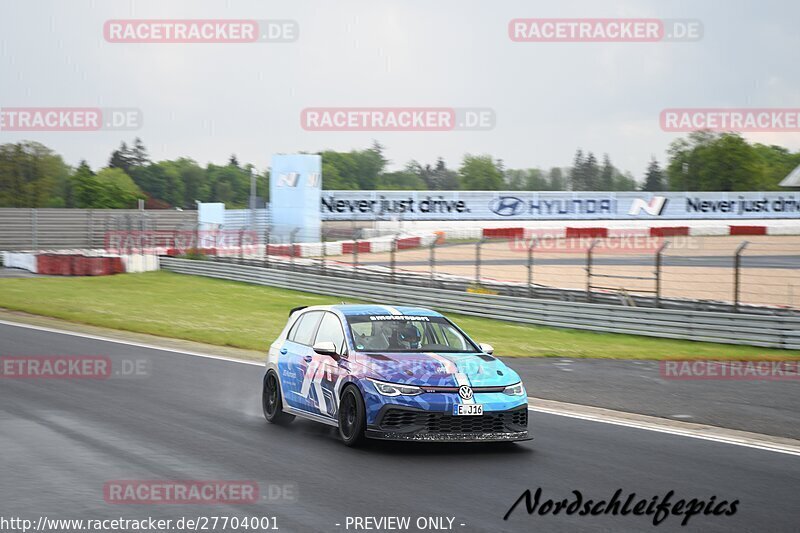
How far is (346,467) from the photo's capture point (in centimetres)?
887

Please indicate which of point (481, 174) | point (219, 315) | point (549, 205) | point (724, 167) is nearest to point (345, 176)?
point (481, 174)

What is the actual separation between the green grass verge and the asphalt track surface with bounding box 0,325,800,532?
9487 millimetres

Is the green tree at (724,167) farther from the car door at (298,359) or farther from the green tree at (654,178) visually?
the car door at (298,359)

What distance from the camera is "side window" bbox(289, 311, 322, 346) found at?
37.3 feet

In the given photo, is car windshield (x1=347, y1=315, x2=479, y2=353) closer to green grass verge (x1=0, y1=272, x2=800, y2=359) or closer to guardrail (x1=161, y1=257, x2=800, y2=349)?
green grass verge (x1=0, y1=272, x2=800, y2=359)

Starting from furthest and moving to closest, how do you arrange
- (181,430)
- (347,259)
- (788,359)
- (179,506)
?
1. (347,259)
2. (788,359)
3. (181,430)
4. (179,506)

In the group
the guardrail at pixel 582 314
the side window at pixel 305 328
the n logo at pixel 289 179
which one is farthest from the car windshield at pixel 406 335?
the n logo at pixel 289 179

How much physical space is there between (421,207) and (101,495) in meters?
51.4

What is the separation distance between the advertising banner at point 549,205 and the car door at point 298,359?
46.0 meters

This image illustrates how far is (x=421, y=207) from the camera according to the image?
2308 inches

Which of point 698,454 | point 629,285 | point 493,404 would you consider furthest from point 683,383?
point 629,285

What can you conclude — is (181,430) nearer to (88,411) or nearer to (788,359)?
(88,411)

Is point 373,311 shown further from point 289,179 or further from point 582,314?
point 289,179

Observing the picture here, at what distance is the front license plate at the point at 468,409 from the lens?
30.8 feet
